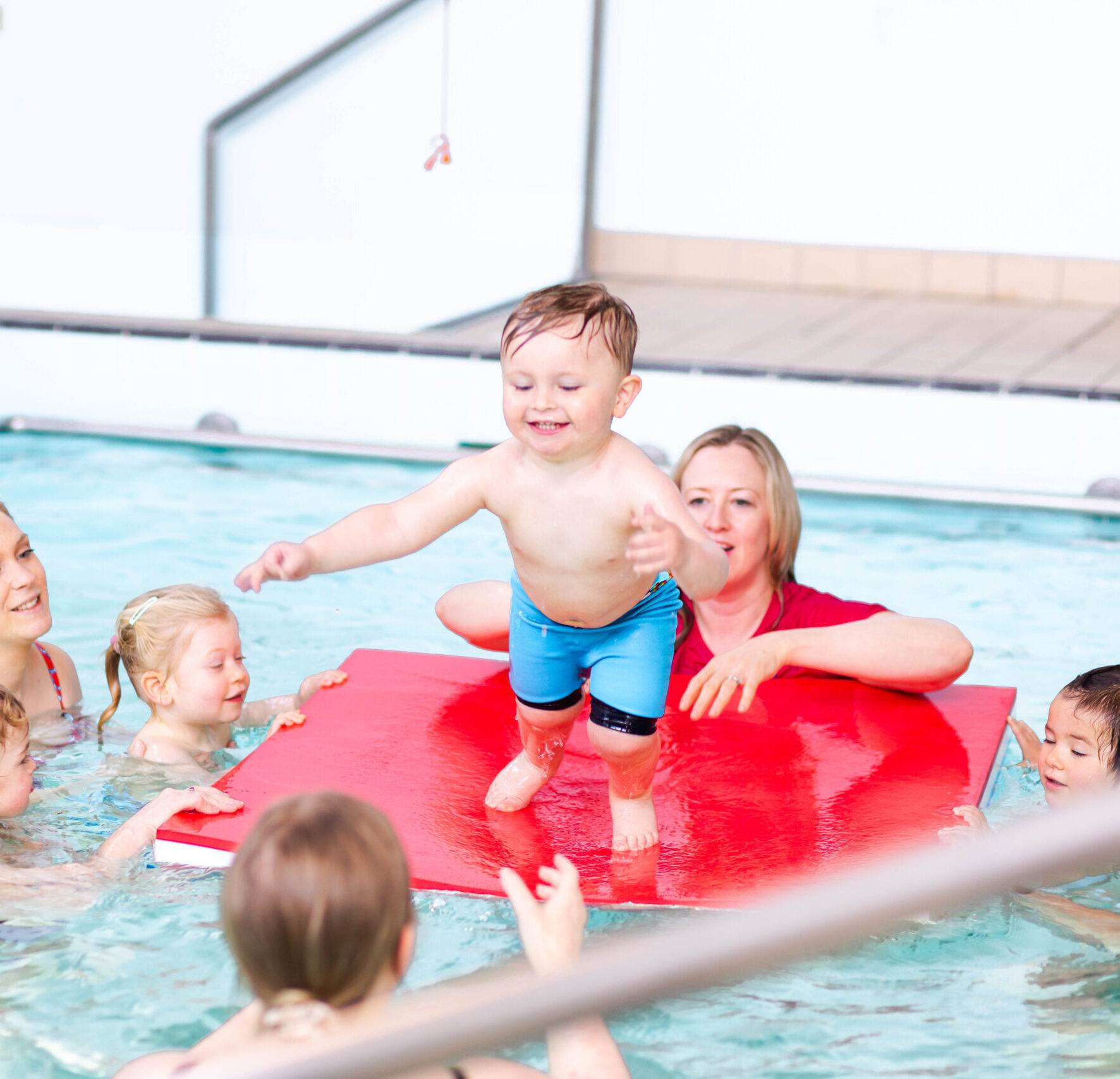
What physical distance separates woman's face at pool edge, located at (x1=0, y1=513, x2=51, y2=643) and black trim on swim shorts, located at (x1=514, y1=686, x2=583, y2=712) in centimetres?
113

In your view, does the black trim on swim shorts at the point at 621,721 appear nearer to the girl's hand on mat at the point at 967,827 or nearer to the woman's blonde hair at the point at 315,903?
the girl's hand on mat at the point at 967,827

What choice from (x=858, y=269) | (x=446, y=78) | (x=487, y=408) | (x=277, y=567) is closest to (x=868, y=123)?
(x=858, y=269)

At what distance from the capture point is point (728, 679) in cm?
244

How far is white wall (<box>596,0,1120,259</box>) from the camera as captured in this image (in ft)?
23.4

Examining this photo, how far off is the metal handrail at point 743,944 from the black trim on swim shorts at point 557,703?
1.59 meters

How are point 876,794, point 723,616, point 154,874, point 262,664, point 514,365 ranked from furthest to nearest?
point 262,664
point 723,616
point 876,794
point 154,874
point 514,365

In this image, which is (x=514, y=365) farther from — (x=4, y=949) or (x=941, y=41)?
(x=941, y=41)

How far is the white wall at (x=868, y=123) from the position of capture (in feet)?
23.4

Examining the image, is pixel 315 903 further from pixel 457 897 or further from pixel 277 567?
pixel 457 897

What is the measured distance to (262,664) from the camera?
4.13 meters

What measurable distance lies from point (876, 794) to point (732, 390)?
3158 mm

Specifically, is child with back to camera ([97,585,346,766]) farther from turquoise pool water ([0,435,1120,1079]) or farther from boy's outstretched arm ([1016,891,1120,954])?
boy's outstretched arm ([1016,891,1120,954])

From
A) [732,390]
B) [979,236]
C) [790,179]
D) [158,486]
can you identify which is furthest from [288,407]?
[979,236]

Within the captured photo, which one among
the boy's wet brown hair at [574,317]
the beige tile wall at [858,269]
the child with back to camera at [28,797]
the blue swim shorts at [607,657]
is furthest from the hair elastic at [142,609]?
the beige tile wall at [858,269]
